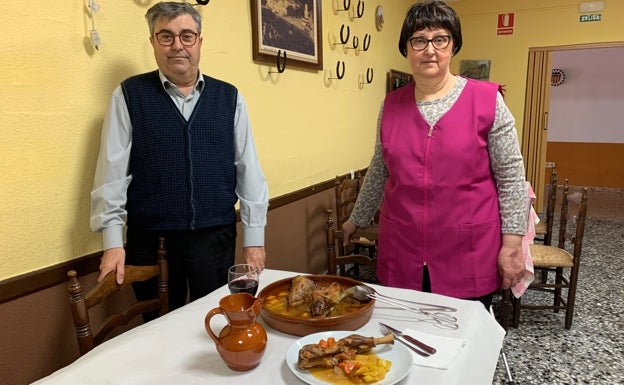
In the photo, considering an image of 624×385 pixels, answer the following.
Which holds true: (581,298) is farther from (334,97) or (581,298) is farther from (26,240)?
(26,240)

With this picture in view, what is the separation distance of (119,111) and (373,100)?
2.94 metres

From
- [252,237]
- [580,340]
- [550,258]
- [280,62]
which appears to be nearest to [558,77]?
[550,258]

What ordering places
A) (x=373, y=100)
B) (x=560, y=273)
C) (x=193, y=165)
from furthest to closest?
(x=373, y=100) → (x=560, y=273) → (x=193, y=165)

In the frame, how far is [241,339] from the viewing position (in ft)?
2.87

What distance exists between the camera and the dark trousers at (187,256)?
1.59m

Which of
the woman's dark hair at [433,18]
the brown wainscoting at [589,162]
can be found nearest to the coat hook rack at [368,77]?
the woman's dark hair at [433,18]

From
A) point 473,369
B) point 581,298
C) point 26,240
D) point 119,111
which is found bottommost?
point 581,298

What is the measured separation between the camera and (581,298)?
10.1 ft

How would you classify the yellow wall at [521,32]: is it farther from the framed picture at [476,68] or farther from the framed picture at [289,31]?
the framed picture at [289,31]

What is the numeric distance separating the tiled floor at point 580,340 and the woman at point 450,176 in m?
1.03

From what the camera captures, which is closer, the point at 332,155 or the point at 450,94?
the point at 450,94

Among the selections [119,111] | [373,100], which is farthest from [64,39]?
[373,100]

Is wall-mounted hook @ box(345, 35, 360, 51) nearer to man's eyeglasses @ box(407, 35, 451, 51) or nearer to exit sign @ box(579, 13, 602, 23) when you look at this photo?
man's eyeglasses @ box(407, 35, 451, 51)

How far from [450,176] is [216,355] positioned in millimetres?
866
